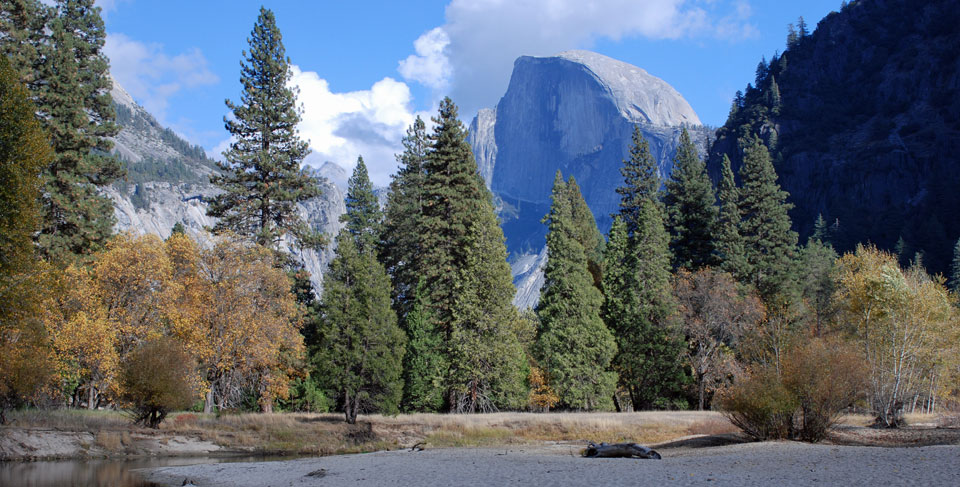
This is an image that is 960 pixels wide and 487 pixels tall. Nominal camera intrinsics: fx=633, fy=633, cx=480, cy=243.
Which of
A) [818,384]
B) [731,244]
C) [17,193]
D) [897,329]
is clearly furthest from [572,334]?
[17,193]

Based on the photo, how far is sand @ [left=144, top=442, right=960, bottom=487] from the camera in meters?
→ 12.5

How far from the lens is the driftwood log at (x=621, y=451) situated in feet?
63.8

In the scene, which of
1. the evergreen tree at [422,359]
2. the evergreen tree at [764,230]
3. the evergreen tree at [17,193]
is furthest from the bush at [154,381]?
the evergreen tree at [764,230]

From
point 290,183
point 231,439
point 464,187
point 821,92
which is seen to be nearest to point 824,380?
point 231,439

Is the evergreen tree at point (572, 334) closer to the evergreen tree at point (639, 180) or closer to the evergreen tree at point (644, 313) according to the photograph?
the evergreen tree at point (644, 313)

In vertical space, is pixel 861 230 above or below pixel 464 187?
above

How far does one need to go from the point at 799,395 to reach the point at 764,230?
3533cm

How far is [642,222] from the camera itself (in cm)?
4491

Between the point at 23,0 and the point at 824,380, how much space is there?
3906 cm

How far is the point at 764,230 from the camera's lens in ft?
174

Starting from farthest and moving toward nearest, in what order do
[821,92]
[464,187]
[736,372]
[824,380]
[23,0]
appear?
[821,92]
[464,187]
[736,372]
[23,0]
[824,380]

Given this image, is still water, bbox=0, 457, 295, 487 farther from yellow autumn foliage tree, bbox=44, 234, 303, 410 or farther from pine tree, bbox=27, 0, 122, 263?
pine tree, bbox=27, 0, 122, 263

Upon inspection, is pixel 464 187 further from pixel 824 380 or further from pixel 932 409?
pixel 932 409

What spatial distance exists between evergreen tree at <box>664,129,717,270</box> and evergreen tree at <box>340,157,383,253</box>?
1007 inches
